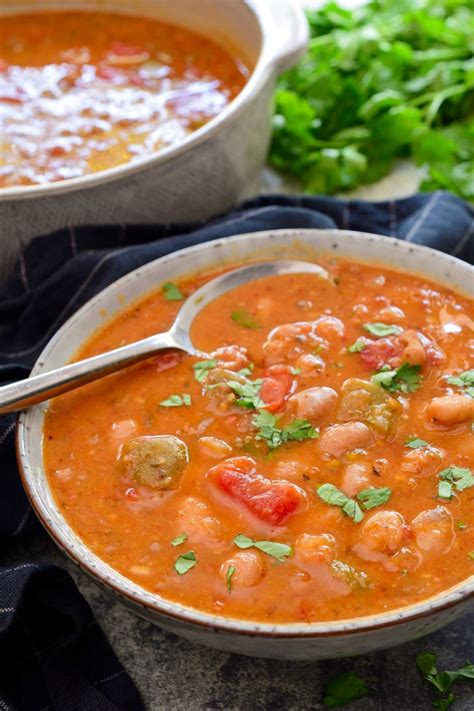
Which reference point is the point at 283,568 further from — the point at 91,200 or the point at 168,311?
the point at 91,200

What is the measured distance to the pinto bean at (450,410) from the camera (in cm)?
276

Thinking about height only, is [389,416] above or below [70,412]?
above

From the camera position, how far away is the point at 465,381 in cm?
293

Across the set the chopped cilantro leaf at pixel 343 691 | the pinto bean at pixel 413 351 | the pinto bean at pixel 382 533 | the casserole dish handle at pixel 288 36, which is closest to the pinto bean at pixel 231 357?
the pinto bean at pixel 413 351

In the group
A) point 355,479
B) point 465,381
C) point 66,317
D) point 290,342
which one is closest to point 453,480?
point 355,479

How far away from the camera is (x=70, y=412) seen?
297 centimetres

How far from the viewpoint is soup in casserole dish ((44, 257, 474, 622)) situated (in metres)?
2.46

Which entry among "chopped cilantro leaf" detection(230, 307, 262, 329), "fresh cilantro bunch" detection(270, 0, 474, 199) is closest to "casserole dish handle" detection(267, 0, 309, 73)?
"fresh cilantro bunch" detection(270, 0, 474, 199)

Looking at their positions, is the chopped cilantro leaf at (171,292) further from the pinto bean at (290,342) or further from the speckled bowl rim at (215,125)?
the speckled bowl rim at (215,125)

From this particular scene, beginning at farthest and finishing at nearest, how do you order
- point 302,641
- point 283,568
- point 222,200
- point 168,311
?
point 222,200
point 168,311
point 283,568
point 302,641

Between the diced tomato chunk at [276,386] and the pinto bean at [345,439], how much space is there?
0.20 meters

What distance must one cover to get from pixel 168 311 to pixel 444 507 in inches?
47.9

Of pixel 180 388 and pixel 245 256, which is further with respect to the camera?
pixel 245 256

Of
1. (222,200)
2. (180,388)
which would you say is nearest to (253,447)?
(180,388)
